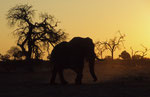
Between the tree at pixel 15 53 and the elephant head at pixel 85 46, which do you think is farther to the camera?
the tree at pixel 15 53

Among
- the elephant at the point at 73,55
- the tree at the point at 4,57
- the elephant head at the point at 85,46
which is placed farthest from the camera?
the tree at the point at 4,57

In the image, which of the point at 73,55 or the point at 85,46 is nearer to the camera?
the point at 73,55

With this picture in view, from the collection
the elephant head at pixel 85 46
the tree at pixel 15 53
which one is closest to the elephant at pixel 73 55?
the elephant head at pixel 85 46

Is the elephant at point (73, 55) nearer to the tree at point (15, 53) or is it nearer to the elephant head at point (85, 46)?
the elephant head at point (85, 46)

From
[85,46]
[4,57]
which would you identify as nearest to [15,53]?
[4,57]

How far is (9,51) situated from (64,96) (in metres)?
25.4

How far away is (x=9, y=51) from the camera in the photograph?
3572 cm

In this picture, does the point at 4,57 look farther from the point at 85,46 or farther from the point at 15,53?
the point at 85,46

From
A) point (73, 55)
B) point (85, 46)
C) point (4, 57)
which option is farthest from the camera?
point (4, 57)

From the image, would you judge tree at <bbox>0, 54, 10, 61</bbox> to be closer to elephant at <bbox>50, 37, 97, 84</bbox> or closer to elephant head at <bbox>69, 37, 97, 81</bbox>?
elephant at <bbox>50, 37, 97, 84</bbox>

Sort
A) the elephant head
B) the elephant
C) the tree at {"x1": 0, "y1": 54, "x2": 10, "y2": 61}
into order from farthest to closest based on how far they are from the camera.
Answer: the tree at {"x1": 0, "y1": 54, "x2": 10, "y2": 61} < the elephant head < the elephant

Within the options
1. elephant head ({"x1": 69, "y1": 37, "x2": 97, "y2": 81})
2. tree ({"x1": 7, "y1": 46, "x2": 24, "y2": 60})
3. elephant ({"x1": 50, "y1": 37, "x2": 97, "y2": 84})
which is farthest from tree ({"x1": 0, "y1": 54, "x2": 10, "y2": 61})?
elephant head ({"x1": 69, "y1": 37, "x2": 97, "y2": 81})

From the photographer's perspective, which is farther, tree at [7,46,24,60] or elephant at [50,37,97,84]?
tree at [7,46,24,60]

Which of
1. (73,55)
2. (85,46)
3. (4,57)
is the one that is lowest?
(73,55)
